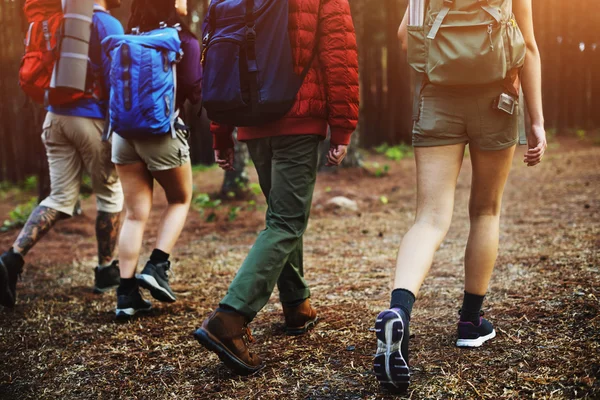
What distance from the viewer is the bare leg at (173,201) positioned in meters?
3.40

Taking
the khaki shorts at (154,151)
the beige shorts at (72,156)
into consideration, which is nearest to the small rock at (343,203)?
the beige shorts at (72,156)

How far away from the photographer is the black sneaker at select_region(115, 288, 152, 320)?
335 cm

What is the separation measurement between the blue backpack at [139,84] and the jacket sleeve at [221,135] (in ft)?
1.69

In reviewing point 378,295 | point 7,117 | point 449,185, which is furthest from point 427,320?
point 7,117

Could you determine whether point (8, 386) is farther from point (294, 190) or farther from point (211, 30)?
point (211, 30)

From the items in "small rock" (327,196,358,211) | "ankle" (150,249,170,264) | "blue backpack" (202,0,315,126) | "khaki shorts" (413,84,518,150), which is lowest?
"small rock" (327,196,358,211)

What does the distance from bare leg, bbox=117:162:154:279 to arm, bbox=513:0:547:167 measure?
85.6 inches

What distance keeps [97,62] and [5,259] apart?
1.39 metres

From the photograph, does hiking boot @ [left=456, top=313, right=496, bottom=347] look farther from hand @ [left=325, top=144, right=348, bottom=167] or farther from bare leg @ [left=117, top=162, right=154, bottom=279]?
bare leg @ [left=117, top=162, right=154, bottom=279]

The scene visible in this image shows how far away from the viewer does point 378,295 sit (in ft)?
11.6

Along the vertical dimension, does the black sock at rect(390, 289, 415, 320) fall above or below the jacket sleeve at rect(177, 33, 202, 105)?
below

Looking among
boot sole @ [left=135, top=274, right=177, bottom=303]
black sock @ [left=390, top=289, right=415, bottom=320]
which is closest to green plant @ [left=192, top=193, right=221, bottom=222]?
boot sole @ [left=135, top=274, right=177, bottom=303]

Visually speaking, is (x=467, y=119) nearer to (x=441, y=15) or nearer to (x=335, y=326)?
(x=441, y=15)

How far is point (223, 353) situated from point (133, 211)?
4.78ft
